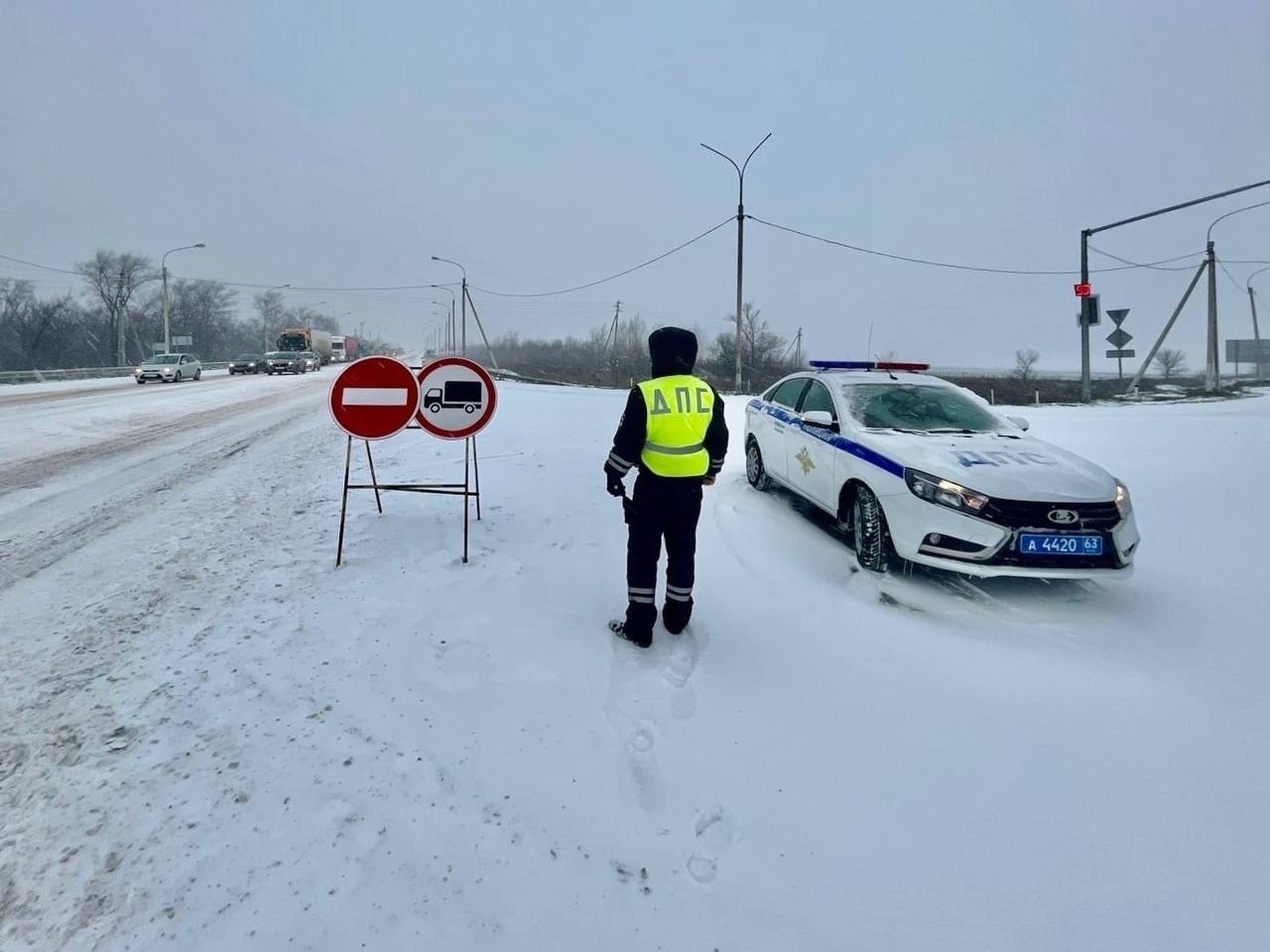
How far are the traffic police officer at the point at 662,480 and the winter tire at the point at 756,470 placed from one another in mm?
3696

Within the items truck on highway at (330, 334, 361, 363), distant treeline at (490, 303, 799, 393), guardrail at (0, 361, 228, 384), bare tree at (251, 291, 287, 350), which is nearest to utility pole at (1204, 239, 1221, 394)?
distant treeline at (490, 303, 799, 393)

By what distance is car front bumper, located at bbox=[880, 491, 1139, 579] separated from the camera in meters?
3.94

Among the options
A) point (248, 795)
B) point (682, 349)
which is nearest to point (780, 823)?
point (248, 795)

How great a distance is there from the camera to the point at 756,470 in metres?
7.40

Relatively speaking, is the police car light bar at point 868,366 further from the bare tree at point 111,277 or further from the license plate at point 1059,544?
the bare tree at point 111,277

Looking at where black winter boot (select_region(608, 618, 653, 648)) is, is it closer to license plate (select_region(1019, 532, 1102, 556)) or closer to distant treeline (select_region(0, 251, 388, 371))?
license plate (select_region(1019, 532, 1102, 556))

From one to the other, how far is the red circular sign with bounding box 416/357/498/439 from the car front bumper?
320cm

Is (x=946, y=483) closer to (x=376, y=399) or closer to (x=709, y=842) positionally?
(x=709, y=842)

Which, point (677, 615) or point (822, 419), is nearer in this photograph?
point (677, 615)

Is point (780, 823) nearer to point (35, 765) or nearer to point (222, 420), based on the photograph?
point (35, 765)

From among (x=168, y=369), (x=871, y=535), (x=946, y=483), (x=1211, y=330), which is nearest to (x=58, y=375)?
(x=168, y=369)

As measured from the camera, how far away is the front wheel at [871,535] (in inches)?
183

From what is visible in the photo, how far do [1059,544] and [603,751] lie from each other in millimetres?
3086

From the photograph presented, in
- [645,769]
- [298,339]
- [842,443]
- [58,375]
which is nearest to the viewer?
[645,769]
